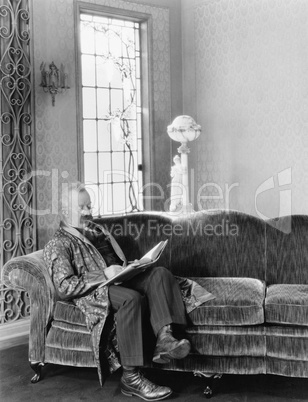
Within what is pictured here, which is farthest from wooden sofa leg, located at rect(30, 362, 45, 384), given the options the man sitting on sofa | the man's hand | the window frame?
the window frame

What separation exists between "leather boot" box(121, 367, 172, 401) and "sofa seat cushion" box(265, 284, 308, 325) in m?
0.68

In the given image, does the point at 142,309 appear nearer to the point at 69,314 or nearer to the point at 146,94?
the point at 69,314

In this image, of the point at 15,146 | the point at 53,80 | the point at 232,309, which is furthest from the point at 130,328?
the point at 53,80

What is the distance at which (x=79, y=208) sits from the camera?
11.7 feet

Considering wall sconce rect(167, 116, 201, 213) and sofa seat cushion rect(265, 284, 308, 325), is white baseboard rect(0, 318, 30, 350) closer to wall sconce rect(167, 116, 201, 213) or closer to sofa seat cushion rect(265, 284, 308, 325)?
wall sconce rect(167, 116, 201, 213)

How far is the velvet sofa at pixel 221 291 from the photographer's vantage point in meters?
3.19

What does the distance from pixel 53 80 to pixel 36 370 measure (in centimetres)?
222

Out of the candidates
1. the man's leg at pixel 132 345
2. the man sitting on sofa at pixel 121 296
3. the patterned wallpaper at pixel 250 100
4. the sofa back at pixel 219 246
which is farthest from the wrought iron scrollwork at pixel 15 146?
the patterned wallpaper at pixel 250 100

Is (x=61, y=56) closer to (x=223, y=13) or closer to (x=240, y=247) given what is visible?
(x=223, y=13)

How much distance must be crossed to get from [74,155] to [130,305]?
2.00 m

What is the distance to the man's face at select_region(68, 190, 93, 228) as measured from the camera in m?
3.55

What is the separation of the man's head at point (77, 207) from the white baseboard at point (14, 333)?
1.21 metres

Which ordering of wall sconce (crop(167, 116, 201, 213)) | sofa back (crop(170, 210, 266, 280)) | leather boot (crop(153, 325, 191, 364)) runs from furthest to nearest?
wall sconce (crop(167, 116, 201, 213)) < sofa back (crop(170, 210, 266, 280)) < leather boot (crop(153, 325, 191, 364))

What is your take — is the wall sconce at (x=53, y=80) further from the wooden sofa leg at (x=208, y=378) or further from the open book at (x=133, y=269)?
the wooden sofa leg at (x=208, y=378)
